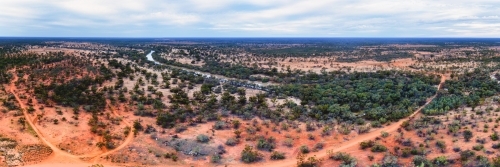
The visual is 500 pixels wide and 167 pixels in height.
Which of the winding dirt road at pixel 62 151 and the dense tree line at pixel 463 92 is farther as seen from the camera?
the dense tree line at pixel 463 92

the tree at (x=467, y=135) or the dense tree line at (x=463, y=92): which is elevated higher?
the dense tree line at (x=463, y=92)

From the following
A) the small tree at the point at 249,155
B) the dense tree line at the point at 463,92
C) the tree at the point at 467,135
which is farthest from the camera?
the dense tree line at the point at 463,92

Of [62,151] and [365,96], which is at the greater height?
[365,96]

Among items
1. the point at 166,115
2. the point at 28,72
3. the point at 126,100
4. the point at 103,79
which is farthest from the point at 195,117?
the point at 28,72

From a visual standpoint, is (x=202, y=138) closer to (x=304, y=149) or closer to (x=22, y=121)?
(x=304, y=149)

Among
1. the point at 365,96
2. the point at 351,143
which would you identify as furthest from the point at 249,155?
the point at 365,96

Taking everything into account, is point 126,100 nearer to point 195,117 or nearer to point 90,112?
point 90,112

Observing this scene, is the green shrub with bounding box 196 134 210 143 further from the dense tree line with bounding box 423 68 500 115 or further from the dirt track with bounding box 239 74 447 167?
the dense tree line with bounding box 423 68 500 115

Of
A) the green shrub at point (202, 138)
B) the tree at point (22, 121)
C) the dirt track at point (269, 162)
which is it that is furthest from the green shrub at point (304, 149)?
the tree at point (22, 121)

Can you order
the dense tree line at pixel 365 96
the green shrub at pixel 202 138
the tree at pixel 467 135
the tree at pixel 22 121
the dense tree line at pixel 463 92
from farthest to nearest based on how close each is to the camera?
the dense tree line at pixel 463 92 → the dense tree line at pixel 365 96 → the tree at pixel 22 121 → the green shrub at pixel 202 138 → the tree at pixel 467 135

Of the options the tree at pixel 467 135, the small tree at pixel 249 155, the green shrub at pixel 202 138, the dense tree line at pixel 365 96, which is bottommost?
the small tree at pixel 249 155

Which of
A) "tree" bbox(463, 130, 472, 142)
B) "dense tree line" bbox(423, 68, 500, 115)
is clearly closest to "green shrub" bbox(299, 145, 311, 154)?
"tree" bbox(463, 130, 472, 142)

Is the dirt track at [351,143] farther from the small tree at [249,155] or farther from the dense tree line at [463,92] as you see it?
the dense tree line at [463,92]
